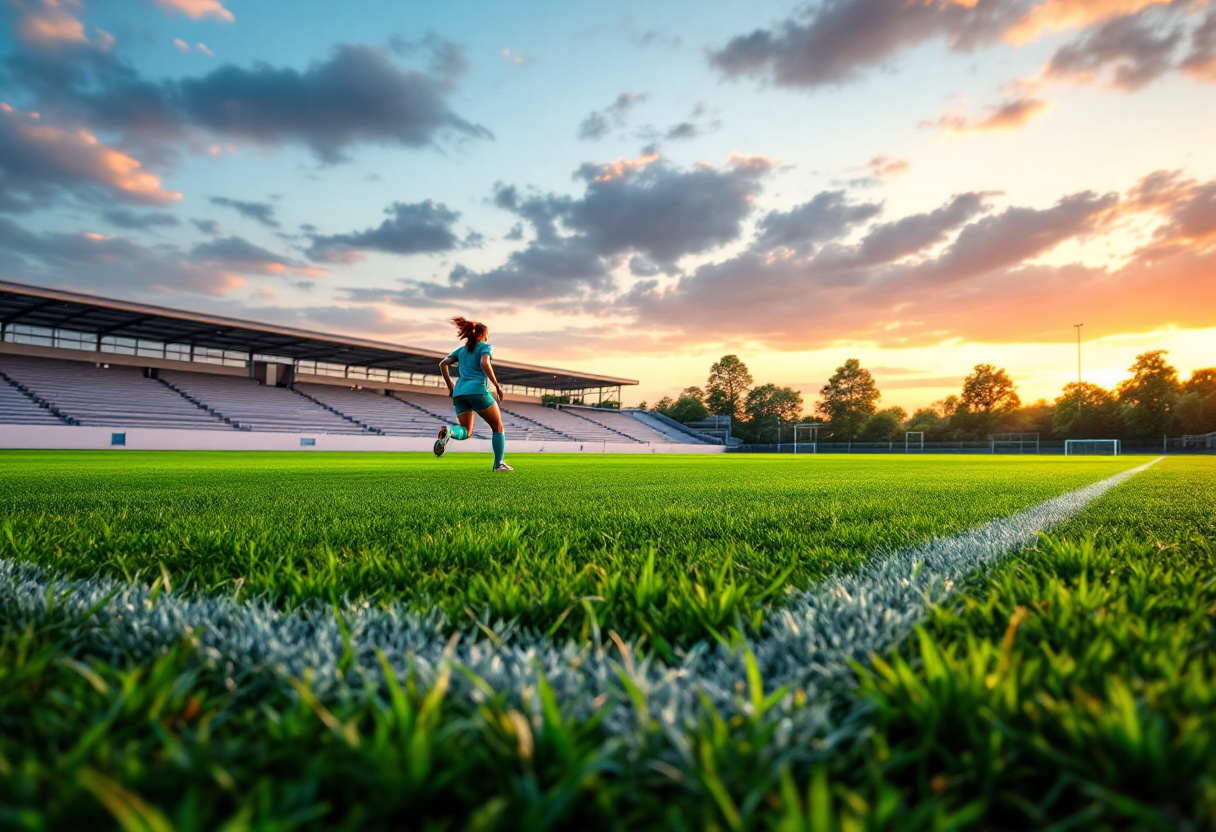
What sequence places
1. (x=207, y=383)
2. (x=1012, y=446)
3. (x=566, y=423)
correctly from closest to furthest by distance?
(x=207, y=383) → (x=566, y=423) → (x=1012, y=446)

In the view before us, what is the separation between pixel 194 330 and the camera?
2980 centimetres

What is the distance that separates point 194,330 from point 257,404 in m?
4.42

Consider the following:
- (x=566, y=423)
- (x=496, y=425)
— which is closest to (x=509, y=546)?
(x=496, y=425)

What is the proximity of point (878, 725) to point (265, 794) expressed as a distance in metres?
0.71

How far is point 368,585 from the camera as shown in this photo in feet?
5.26

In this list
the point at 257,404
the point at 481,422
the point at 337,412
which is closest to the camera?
the point at 257,404

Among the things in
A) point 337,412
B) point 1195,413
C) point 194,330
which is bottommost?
point 337,412

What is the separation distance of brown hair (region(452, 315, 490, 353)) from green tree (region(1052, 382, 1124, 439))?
6468cm

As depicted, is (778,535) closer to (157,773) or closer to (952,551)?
(952,551)

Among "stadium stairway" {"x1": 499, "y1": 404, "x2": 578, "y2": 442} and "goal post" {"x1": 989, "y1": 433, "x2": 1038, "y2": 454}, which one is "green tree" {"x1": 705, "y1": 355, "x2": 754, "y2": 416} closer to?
"goal post" {"x1": 989, "y1": 433, "x2": 1038, "y2": 454}

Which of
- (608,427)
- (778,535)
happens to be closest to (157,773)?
(778,535)

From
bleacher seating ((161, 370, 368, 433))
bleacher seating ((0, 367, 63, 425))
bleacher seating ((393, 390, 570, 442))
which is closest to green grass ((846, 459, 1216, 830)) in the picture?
bleacher seating ((0, 367, 63, 425))

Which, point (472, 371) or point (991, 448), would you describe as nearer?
point (472, 371)

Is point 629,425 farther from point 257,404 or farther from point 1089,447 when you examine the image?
point 1089,447
